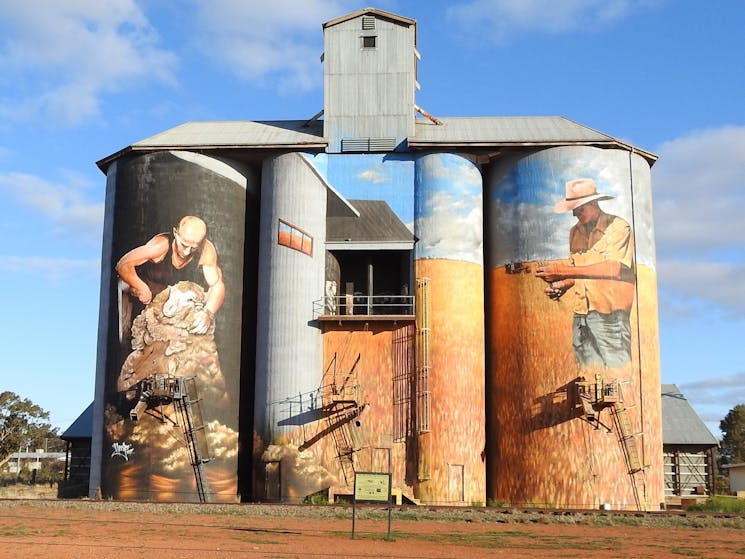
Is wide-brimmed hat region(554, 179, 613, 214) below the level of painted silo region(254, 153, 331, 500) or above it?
above

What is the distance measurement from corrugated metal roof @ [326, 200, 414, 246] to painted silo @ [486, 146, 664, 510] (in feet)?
16.7

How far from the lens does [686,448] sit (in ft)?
174

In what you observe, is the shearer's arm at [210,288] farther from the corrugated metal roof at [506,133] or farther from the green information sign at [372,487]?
the green information sign at [372,487]

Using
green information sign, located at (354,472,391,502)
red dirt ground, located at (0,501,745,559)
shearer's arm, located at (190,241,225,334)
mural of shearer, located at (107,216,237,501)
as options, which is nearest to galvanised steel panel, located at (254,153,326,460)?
shearer's arm, located at (190,241,225,334)

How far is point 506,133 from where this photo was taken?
47.9m

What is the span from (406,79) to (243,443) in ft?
66.1

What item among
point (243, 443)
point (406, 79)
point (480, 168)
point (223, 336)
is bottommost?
point (243, 443)

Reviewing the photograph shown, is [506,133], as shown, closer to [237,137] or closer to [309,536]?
[237,137]

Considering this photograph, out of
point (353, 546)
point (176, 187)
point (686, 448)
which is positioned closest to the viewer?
point (353, 546)

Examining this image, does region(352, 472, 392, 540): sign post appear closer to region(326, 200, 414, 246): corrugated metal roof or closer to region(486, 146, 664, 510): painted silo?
region(486, 146, 664, 510): painted silo

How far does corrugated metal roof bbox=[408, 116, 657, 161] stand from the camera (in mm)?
46281

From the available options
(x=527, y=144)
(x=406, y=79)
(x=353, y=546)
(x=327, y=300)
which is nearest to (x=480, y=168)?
(x=527, y=144)

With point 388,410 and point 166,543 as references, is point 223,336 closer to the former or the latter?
point 388,410

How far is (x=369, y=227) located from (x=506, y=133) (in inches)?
346
